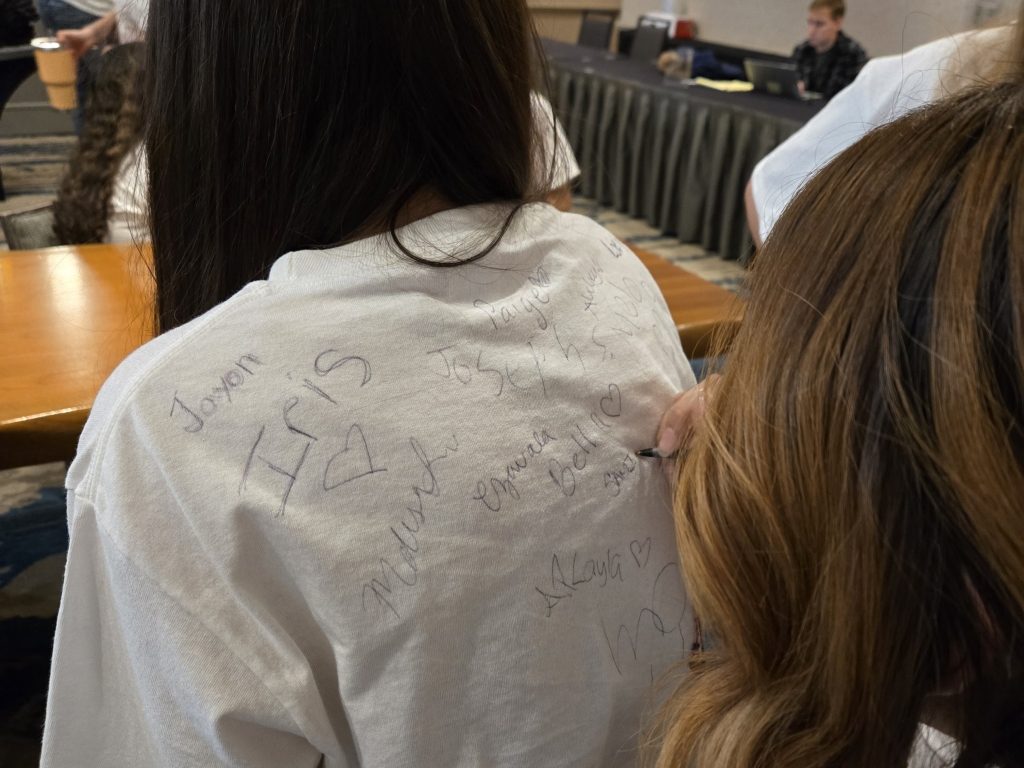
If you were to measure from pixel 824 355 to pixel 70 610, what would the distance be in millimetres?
475

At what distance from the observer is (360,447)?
0.54 m

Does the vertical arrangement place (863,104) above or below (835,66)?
above

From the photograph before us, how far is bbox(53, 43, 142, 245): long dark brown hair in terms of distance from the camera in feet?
5.26

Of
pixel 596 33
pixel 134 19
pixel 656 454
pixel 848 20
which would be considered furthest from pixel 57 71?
pixel 596 33

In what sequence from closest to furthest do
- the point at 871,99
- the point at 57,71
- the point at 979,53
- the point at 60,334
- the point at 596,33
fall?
the point at 979,53, the point at 60,334, the point at 871,99, the point at 57,71, the point at 596,33

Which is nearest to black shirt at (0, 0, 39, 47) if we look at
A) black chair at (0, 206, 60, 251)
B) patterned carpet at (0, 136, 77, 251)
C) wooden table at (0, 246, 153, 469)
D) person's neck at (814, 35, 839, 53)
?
patterned carpet at (0, 136, 77, 251)

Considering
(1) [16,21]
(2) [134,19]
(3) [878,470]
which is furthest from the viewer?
(1) [16,21]

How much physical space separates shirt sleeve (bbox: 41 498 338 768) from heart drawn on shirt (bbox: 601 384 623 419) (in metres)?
0.30

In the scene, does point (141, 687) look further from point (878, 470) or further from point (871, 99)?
point (871, 99)

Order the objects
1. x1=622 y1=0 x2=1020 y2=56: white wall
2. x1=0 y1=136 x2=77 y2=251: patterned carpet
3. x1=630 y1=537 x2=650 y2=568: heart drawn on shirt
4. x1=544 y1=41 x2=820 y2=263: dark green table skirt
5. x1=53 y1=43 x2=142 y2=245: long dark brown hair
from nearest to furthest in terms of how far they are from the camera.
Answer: x1=630 y1=537 x2=650 y2=568: heart drawn on shirt → x1=53 y1=43 x2=142 y2=245: long dark brown hair → x1=544 y1=41 x2=820 y2=263: dark green table skirt → x1=0 y1=136 x2=77 y2=251: patterned carpet → x1=622 y1=0 x2=1020 y2=56: white wall

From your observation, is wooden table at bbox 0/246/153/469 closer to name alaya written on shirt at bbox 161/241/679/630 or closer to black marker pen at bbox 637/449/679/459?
name alaya written on shirt at bbox 161/241/679/630

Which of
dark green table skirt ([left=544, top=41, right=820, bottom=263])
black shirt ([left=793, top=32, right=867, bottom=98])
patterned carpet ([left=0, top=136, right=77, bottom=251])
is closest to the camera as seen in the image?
dark green table skirt ([left=544, top=41, right=820, bottom=263])

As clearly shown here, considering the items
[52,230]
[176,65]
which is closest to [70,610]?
[176,65]

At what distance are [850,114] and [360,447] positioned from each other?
1.17 metres
